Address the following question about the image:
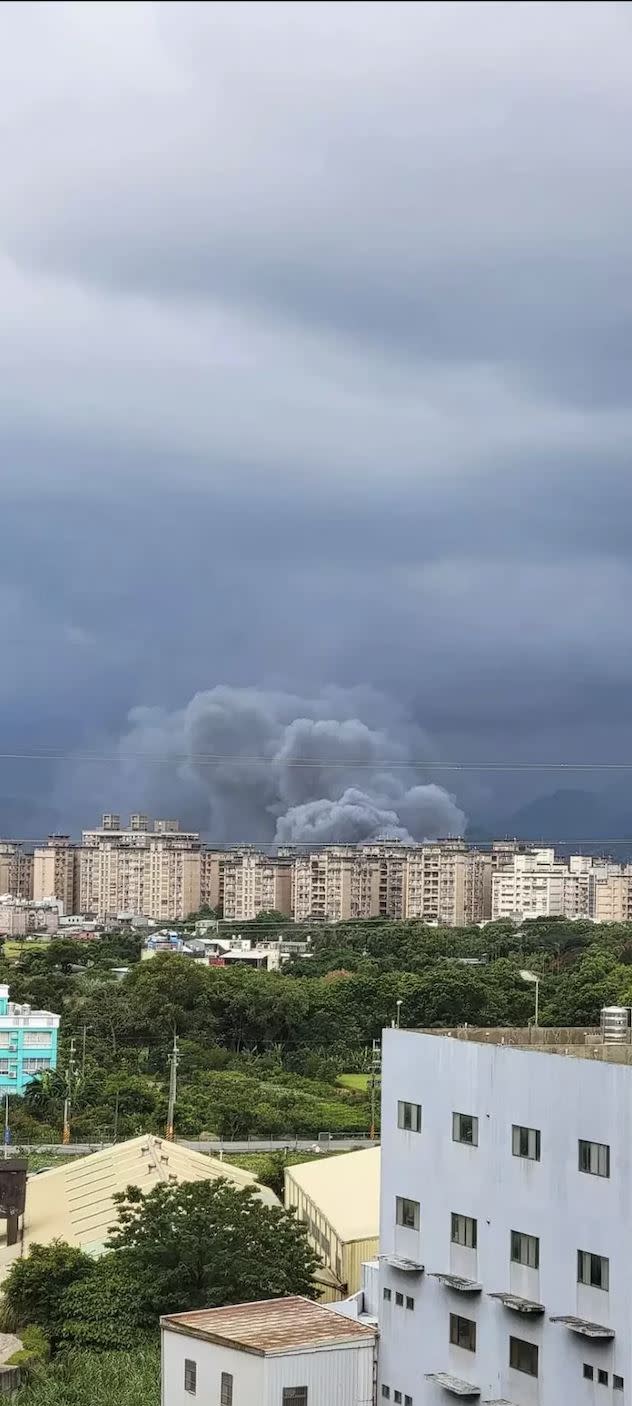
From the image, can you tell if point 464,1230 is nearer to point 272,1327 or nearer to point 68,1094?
point 272,1327

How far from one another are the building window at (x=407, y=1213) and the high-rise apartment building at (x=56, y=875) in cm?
5747

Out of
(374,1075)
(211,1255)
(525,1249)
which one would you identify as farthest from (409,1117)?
(374,1075)

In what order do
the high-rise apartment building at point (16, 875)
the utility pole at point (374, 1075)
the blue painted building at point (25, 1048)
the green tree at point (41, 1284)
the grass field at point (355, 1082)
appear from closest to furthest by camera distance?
1. the green tree at point (41, 1284)
2. the utility pole at point (374, 1075)
3. the blue painted building at point (25, 1048)
4. the grass field at point (355, 1082)
5. the high-rise apartment building at point (16, 875)

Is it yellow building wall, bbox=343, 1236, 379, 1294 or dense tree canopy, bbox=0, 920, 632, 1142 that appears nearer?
yellow building wall, bbox=343, 1236, 379, 1294

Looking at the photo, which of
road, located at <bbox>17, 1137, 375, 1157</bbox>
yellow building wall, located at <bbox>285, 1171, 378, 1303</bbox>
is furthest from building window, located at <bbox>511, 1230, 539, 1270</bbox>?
road, located at <bbox>17, 1137, 375, 1157</bbox>

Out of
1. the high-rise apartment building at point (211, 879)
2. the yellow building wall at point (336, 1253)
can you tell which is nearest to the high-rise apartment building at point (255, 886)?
the high-rise apartment building at point (211, 879)

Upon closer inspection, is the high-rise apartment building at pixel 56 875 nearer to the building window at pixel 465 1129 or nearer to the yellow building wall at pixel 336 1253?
the yellow building wall at pixel 336 1253

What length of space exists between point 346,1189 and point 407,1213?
18.5ft

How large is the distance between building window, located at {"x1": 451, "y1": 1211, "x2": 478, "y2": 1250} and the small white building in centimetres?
87

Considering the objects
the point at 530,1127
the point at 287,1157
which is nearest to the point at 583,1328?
the point at 530,1127

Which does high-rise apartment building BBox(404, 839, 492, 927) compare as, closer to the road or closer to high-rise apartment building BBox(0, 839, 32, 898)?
high-rise apartment building BBox(0, 839, 32, 898)

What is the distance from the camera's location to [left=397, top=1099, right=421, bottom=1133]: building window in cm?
963

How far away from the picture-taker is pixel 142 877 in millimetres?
63594

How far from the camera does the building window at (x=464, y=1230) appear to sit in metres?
9.19
